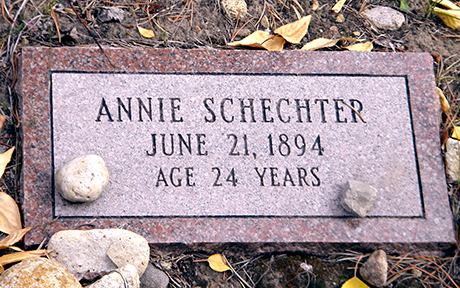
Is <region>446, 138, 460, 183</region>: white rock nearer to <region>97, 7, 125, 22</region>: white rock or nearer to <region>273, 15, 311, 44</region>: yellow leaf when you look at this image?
<region>273, 15, 311, 44</region>: yellow leaf

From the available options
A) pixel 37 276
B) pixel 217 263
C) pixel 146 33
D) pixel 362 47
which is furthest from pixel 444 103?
pixel 37 276

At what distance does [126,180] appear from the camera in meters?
2.39

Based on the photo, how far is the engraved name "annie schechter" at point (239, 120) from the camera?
245 cm

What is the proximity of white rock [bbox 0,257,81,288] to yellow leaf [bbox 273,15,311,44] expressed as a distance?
1912 millimetres


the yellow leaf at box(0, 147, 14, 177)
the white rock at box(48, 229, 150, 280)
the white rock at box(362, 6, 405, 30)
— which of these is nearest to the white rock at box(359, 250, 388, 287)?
the white rock at box(48, 229, 150, 280)

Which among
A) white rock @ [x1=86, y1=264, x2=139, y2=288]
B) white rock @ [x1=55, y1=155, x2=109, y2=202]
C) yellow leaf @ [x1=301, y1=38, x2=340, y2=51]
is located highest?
yellow leaf @ [x1=301, y1=38, x2=340, y2=51]

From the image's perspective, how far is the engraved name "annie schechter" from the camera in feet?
8.04

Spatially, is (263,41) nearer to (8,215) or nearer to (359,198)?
(359,198)

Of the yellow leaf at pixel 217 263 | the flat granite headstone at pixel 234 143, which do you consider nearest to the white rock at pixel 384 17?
the flat granite headstone at pixel 234 143

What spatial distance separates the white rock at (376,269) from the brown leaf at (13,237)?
5.92 ft

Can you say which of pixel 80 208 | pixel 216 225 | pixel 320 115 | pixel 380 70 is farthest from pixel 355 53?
pixel 80 208

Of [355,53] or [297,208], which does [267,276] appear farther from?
[355,53]

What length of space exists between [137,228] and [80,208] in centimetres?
32

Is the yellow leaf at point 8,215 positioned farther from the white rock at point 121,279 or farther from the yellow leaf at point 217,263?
the yellow leaf at point 217,263
